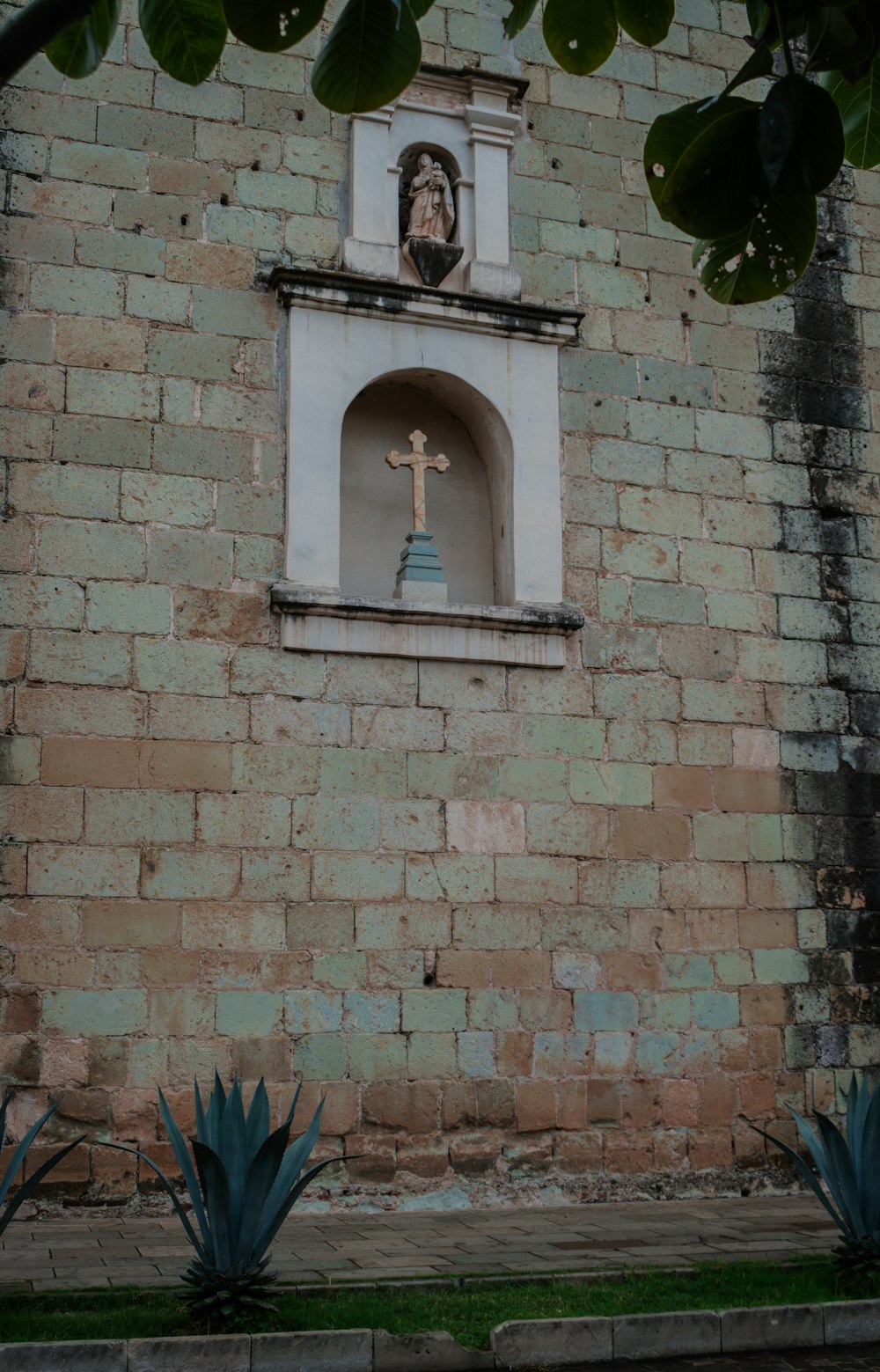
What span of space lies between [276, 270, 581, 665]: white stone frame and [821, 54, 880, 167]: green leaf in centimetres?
502

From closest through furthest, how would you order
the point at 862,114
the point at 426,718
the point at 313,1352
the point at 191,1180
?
Result: the point at 862,114
the point at 313,1352
the point at 191,1180
the point at 426,718

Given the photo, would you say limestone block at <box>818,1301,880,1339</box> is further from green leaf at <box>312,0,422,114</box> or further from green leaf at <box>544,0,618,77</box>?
green leaf at <box>312,0,422,114</box>

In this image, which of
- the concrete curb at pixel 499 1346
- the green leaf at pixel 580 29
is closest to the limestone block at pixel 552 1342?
the concrete curb at pixel 499 1346

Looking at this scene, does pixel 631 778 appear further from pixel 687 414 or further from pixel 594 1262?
Answer: pixel 594 1262

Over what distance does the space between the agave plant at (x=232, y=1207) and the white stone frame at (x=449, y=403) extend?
3343mm

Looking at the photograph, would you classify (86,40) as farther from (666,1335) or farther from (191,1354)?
(666,1335)

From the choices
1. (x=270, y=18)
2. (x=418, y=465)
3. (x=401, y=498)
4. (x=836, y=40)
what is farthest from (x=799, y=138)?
(x=401, y=498)

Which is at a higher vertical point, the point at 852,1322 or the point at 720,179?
the point at 720,179

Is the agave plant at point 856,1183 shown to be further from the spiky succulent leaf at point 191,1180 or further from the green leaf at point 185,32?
the green leaf at point 185,32

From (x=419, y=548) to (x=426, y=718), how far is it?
1000mm

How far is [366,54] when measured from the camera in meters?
2.56

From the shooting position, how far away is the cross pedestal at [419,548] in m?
8.12

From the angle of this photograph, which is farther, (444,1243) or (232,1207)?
(444,1243)

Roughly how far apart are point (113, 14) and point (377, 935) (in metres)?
5.61
